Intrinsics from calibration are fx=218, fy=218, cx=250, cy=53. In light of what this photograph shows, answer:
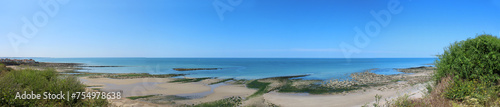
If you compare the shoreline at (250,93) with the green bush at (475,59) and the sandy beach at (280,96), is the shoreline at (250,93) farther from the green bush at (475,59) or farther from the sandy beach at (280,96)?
the green bush at (475,59)

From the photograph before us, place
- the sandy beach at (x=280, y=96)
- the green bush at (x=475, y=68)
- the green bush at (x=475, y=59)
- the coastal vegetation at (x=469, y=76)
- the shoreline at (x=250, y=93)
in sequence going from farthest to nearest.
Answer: the shoreline at (x=250, y=93)
the sandy beach at (x=280, y=96)
the green bush at (x=475, y=59)
the green bush at (x=475, y=68)
the coastal vegetation at (x=469, y=76)

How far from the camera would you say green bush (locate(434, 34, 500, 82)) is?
776 cm

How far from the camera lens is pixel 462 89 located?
7.66 m

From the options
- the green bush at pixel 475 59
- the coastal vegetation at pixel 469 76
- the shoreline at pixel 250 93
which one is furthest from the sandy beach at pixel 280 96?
the green bush at pixel 475 59

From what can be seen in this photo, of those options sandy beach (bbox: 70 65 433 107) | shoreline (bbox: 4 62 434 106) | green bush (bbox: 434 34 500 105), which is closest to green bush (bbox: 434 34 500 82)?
green bush (bbox: 434 34 500 105)

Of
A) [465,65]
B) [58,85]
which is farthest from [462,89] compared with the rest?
[58,85]

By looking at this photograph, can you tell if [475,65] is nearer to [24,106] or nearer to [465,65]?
[465,65]

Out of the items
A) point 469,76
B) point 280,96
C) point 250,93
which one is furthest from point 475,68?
point 250,93

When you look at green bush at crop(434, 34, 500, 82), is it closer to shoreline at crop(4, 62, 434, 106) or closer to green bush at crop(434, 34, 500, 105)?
green bush at crop(434, 34, 500, 105)

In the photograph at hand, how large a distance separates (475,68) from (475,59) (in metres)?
0.37

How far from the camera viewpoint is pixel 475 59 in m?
8.13

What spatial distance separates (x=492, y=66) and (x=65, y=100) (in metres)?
15.2

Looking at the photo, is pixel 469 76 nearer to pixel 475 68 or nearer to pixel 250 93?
pixel 475 68

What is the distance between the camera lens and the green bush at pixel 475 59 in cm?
776
